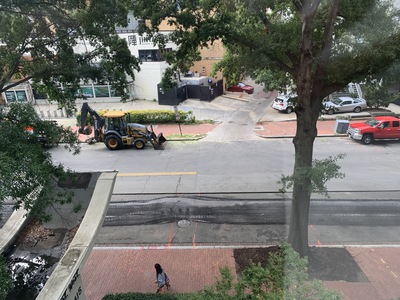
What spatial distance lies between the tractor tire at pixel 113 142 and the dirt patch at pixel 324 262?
1105 cm

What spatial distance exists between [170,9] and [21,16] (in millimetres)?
4255

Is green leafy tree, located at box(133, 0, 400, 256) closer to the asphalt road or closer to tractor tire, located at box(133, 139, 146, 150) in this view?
the asphalt road

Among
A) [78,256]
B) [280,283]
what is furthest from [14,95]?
[280,283]

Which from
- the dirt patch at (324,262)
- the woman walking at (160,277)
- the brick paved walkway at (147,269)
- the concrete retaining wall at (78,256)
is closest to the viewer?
the concrete retaining wall at (78,256)

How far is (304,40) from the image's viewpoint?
26.2 ft

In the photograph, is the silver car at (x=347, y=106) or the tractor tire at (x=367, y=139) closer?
the tractor tire at (x=367, y=139)

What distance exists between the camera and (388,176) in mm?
15250

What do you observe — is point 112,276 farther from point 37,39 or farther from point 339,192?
point 339,192

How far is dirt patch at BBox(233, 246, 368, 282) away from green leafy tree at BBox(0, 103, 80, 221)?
5.71 m

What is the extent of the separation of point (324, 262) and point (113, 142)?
44.4ft

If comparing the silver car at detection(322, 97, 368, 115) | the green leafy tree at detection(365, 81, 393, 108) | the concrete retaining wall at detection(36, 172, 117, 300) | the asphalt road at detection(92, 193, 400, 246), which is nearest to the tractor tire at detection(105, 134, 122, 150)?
the asphalt road at detection(92, 193, 400, 246)

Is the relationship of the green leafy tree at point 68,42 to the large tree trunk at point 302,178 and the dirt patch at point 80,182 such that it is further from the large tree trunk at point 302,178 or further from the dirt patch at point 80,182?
the large tree trunk at point 302,178

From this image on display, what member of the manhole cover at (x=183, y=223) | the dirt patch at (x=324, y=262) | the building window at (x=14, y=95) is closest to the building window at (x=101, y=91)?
the building window at (x=14, y=95)

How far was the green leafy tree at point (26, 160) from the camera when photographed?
5312mm
